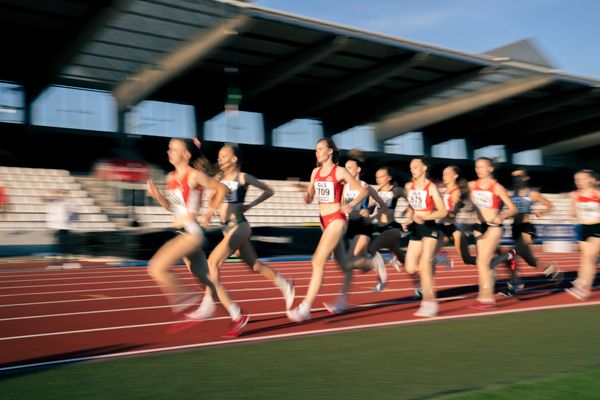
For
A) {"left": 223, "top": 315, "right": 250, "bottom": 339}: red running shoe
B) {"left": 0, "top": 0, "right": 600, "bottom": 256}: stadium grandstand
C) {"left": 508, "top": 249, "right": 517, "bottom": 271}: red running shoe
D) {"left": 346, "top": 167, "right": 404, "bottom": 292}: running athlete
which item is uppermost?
{"left": 0, "top": 0, "right": 600, "bottom": 256}: stadium grandstand

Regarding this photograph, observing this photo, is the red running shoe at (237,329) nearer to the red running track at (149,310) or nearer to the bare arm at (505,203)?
the red running track at (149,310)

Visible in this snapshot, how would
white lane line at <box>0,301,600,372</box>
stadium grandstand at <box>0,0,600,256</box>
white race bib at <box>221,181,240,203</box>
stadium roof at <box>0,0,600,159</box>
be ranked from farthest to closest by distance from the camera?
stadium grandstand at <box>0,0,600,256</box> < stadium roof at <box>0,0,600,159</box> < white race bib at <box>221,181,240,203</box> < white lane line at <box>0,301,600,372</box>

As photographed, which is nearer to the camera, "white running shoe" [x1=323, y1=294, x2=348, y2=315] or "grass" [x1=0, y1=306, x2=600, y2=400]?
"grass" [x1=0, y1=306, x2=600, y2=400]

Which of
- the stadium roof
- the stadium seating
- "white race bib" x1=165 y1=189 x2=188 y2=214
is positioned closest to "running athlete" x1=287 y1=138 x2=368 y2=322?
"white race bib" x1=165 y1=189 x2=188 y2=214

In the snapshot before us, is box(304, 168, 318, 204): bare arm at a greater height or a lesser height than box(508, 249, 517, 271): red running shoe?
greater

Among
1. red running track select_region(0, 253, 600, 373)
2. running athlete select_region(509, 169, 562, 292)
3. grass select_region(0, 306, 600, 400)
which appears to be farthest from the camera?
running athlete select_region(509, 169, 562, 292)

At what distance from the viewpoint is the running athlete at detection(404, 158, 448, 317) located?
738 cm

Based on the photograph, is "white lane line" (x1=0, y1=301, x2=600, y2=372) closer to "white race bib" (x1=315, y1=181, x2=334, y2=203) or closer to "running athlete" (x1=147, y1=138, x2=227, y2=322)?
"running athlete" (x1=147, y1=138, x2=227, y2=322)

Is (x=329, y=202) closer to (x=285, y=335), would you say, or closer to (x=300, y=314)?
(x=300, y=314)

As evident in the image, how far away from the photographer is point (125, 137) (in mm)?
35656

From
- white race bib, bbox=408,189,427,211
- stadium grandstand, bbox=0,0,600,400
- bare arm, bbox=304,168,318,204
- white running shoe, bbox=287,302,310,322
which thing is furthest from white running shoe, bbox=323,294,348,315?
white race bib, bbox=408,189,427,211

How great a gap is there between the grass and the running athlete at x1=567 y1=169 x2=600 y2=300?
3141 millimetres

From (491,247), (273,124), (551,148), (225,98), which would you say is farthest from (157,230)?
(551,148)

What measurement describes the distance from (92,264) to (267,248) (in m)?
5.05
